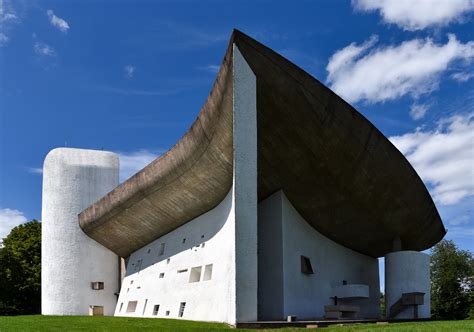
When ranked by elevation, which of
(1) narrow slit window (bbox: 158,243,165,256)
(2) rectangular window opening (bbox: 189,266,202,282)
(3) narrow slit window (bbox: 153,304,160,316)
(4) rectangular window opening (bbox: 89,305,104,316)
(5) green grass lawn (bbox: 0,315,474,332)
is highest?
(1) narrow slit window (bbox: 158,243,165,256)

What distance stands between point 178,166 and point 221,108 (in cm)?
483

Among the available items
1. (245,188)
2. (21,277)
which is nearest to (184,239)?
(245,188)

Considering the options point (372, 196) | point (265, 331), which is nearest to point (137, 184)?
point (372, 196)

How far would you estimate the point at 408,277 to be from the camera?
81.8 ft

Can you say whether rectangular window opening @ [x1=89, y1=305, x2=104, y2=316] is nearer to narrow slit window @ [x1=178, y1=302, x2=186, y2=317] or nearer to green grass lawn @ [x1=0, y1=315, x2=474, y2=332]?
narrow slit window @ [x1=178, y1=302, x2=186, y2=317]

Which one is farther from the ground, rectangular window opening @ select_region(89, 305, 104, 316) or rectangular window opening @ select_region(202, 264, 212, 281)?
rectangular window opening @ select_region(202, 264, 212, 281)

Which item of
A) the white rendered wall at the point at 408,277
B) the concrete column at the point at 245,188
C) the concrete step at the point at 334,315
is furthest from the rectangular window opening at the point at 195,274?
the white rendered wall at the point at 408,277

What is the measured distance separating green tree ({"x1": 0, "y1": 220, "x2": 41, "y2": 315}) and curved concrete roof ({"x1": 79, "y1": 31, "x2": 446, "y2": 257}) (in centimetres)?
1394

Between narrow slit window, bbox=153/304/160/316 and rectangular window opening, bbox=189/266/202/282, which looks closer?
rectangular window opening, bbox=189/266/202/282

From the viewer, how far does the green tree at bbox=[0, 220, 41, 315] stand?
37125 mm

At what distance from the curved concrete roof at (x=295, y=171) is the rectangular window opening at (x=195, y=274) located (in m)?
2.38

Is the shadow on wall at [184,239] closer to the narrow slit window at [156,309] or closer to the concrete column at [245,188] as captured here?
the narrow slit window at [156,309]

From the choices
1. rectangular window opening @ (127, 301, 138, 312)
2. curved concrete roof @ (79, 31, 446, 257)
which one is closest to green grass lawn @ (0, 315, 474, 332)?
curved concrete roof @ (79, 31, 446, 257)

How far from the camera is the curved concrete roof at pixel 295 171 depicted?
1658 cm
